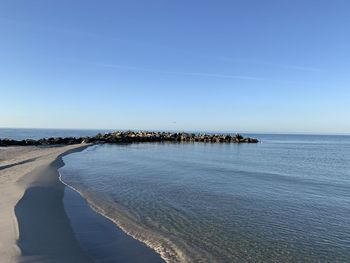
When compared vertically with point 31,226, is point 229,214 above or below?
below

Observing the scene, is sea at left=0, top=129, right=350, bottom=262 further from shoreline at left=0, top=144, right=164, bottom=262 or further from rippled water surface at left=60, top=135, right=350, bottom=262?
shoreline at left=0, top=144, right=164, bottom=262

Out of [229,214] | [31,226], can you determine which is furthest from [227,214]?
[31,226]

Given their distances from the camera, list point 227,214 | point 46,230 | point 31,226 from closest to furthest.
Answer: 1. point 46,230
2. point 31,226
3. point 227,214

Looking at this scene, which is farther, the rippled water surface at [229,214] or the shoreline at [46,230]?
the rippled water surface at [229,214]

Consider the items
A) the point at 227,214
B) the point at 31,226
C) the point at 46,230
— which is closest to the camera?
the point at 46,230

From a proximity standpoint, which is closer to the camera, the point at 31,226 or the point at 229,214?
the point at 31,226

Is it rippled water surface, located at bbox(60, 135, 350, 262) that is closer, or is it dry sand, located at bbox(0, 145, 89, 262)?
dry sand, located at bbox(0, 145, 89, 262)

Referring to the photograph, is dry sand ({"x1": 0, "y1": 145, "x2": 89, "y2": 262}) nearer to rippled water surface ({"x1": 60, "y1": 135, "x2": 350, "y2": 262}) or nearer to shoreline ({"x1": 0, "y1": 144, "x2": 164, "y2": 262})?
shoreline ({"x1": 0, "y1": 144, "x2": 164, "y2": 262})

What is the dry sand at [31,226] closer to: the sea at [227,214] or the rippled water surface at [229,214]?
the sea at [227,214]

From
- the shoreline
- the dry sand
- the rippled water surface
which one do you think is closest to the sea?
the rippled water surface

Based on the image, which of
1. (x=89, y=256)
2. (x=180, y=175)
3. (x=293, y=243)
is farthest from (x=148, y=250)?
(x=180, y=175)

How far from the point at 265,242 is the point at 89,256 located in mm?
4803

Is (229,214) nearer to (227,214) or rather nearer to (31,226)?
(227,214)

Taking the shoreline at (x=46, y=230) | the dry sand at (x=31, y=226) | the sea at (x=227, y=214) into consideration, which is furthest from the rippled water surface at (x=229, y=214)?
the dry sand at (x=31, y=226)
